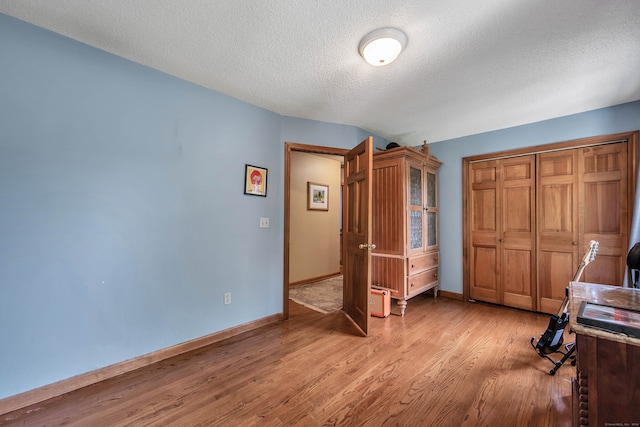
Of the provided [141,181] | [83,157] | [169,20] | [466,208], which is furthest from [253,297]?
[466,208]

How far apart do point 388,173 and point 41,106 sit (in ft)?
10.1

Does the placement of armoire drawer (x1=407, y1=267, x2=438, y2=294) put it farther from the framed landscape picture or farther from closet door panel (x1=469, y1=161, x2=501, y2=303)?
the framed landscape picture

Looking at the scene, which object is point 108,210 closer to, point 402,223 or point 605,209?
point 402,223

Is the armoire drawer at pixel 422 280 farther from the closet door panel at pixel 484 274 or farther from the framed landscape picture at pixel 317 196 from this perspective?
the framed landscape picture at pixel 317 196

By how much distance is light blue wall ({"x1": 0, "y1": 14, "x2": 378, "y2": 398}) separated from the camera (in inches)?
62.1

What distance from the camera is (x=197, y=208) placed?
2.29 meters

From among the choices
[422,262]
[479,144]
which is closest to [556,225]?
[479,144]

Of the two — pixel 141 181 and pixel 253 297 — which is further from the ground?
pixel 141 181

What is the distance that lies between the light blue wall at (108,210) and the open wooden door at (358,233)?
108 centimetres

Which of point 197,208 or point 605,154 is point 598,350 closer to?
point 197,208

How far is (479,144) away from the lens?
3520 millimetres

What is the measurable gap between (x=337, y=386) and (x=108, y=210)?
205 centimetres

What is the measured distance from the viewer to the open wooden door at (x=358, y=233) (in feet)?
8.16

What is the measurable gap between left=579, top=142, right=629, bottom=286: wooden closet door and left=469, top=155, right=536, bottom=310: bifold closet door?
1.47 feet
